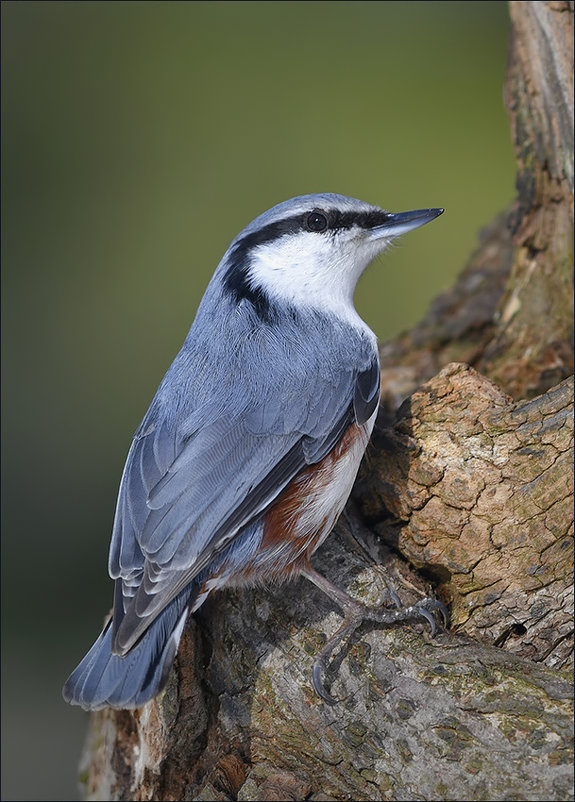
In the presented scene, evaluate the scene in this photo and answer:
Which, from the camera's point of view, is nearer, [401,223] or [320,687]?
[320,687]

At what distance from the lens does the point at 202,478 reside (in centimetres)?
183

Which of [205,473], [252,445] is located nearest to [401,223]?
[252,445]

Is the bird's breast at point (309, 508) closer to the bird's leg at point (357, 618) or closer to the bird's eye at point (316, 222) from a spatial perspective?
the bird's leg at point (357, 618)

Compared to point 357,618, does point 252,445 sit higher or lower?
higher

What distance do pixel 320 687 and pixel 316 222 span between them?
114 centimetres

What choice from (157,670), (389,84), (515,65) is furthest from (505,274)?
(157,670)

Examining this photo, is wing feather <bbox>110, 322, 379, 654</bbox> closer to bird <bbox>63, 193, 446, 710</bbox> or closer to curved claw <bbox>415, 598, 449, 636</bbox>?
bird <bbox>63, 193, 446, 710</bbox>

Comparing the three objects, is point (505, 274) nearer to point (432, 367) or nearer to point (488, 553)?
point (432, 367)

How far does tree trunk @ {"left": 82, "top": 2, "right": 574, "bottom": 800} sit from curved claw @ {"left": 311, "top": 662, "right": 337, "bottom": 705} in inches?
0.7

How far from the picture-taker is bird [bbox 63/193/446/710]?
175 cm

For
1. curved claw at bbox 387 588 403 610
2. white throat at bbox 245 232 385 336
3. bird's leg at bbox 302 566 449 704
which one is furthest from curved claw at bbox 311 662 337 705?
white throat at bbox 245 232 385 336

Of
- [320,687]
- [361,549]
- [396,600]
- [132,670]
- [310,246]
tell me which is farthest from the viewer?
[310,246]

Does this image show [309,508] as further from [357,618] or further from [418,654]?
[418,654]

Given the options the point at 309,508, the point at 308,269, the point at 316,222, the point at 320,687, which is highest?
the point at 316,222
